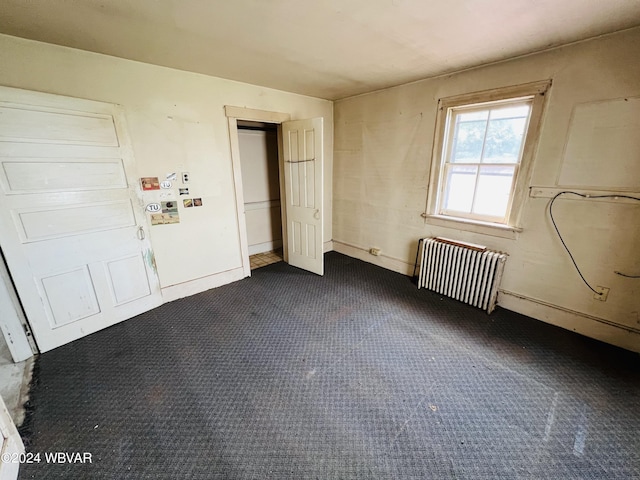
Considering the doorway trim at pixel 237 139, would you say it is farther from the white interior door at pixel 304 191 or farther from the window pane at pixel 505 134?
the window pane at pixel 505 134

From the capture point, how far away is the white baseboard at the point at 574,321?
2088mm

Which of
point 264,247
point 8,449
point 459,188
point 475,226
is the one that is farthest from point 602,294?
point 264,247

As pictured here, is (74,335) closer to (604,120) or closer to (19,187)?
(19,187)

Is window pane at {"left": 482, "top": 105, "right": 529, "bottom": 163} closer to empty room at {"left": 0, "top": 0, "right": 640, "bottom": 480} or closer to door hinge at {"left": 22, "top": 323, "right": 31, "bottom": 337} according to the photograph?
empty room at {"left": 0, "top": 0, "right": 640, "bottom": 480}

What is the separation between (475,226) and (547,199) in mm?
635

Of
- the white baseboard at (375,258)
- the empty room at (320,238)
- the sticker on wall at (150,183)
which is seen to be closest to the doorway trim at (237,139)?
the empty room at (320,238)

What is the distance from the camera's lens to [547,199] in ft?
7.54

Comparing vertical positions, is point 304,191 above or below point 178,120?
below

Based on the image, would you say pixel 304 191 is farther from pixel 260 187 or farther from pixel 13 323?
pixel 13 323

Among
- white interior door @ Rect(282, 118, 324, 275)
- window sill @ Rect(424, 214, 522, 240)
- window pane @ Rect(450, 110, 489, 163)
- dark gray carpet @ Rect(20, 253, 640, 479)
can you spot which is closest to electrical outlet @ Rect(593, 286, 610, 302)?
dark gray carpet @ Rect(20, 253, 640, 479)

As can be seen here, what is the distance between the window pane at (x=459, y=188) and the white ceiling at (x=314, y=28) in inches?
39.6

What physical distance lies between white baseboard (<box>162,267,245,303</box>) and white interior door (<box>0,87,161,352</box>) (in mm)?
368

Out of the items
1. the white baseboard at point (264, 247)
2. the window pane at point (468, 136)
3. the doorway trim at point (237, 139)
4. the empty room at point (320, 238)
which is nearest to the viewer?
the empty room at point (320, 238)

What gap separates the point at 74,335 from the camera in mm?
2260
